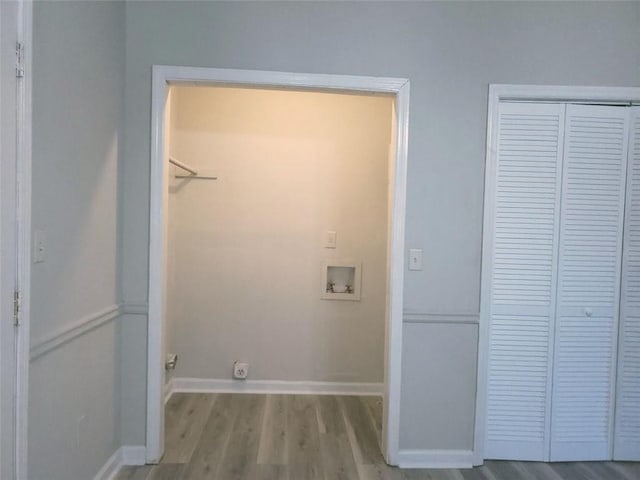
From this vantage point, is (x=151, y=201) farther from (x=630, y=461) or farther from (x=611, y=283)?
(x=630, y=461)

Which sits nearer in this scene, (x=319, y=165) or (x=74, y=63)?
(x=74, y=63)

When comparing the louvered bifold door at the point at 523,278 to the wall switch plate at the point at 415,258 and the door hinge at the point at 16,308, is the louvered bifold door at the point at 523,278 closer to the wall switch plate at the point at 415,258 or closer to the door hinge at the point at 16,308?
the wall switch plate at the point at 415,258

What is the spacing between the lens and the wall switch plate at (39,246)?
1.46 metres

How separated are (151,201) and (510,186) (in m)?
1.96

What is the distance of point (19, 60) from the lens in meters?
1.35

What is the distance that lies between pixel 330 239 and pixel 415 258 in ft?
3.48

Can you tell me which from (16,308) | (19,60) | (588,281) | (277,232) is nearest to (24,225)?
(16,308)

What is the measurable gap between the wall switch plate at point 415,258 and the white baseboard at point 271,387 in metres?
1.34

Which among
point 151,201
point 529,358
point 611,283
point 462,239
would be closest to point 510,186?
point 462,239

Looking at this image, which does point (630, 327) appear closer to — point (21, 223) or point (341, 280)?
point (341, 280)

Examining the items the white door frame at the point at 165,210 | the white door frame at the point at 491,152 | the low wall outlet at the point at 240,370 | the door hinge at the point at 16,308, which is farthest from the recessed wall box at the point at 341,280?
the door hinge at the point at 16,308

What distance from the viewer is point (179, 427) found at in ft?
8.77

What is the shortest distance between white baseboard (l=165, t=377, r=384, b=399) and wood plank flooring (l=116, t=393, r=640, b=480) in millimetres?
168

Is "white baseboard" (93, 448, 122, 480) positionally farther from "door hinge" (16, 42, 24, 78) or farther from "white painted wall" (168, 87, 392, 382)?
"door hinge" (16, 42, 24, 78)
